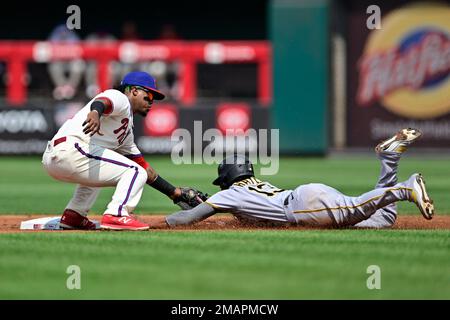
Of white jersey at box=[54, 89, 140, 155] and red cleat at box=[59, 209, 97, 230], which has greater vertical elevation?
white jersey at box=[54, 89, 140, 155]

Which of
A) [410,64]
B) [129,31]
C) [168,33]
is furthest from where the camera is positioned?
[168,33]

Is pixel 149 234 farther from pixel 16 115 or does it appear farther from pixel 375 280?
pixel 16 115

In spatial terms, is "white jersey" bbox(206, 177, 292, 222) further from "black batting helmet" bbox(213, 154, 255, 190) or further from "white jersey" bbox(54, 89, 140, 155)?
"white jersey" bbox(54, 89, 140, 155)

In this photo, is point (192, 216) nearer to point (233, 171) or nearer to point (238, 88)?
point (233, 171)

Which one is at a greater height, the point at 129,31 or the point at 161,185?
the point at 129,31

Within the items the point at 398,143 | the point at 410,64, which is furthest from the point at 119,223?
the point at 410,64

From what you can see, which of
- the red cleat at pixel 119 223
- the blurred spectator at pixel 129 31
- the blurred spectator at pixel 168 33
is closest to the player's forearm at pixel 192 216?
the red cleat at pixel 119 223

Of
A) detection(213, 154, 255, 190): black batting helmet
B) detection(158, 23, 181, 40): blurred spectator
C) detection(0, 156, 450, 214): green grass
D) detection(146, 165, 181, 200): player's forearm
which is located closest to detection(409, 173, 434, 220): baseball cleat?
detection(213, 154, 255, 190): black batting helmet
